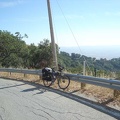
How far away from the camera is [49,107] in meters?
8.65

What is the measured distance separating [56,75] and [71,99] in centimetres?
334

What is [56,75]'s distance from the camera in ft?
42.8

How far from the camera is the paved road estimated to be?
7455 millimetres

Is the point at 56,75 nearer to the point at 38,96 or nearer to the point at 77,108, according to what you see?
the point at 38,96

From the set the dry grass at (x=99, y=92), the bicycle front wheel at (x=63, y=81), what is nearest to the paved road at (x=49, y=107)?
the dry grass at (x=99, y=92)

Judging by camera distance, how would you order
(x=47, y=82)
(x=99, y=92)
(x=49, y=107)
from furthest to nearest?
(x=47, y=82)
(x=99, y=92)
(x=49, y=107)

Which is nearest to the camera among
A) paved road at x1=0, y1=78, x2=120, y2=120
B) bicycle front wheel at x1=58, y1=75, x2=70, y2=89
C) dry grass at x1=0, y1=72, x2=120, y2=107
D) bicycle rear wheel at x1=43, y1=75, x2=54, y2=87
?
paved road at x1=0, y1=78, x2=120, y2=120

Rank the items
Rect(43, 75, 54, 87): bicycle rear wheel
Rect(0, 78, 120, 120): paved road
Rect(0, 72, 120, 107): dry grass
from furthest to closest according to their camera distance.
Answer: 1. Rect(43, 75, 54, 87): bicycle rear wheel
2. Rect(0, 72, 120, 107): dry grass
3. Rect(0, 78, 120, 120): paved road

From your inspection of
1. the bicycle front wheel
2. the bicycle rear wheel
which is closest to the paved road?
the bicycle front wheel

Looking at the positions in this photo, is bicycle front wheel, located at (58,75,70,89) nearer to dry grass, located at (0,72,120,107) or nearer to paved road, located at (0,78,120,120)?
dry grass, located at (0,72,120,107)

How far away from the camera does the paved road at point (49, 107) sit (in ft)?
24.5

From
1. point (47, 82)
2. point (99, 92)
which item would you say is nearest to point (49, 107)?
point (99, 92)

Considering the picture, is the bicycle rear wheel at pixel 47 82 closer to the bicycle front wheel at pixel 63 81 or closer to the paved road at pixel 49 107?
the bicycle front wheel at pixel 63 81

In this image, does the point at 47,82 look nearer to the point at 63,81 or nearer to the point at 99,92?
the point at 63,81
